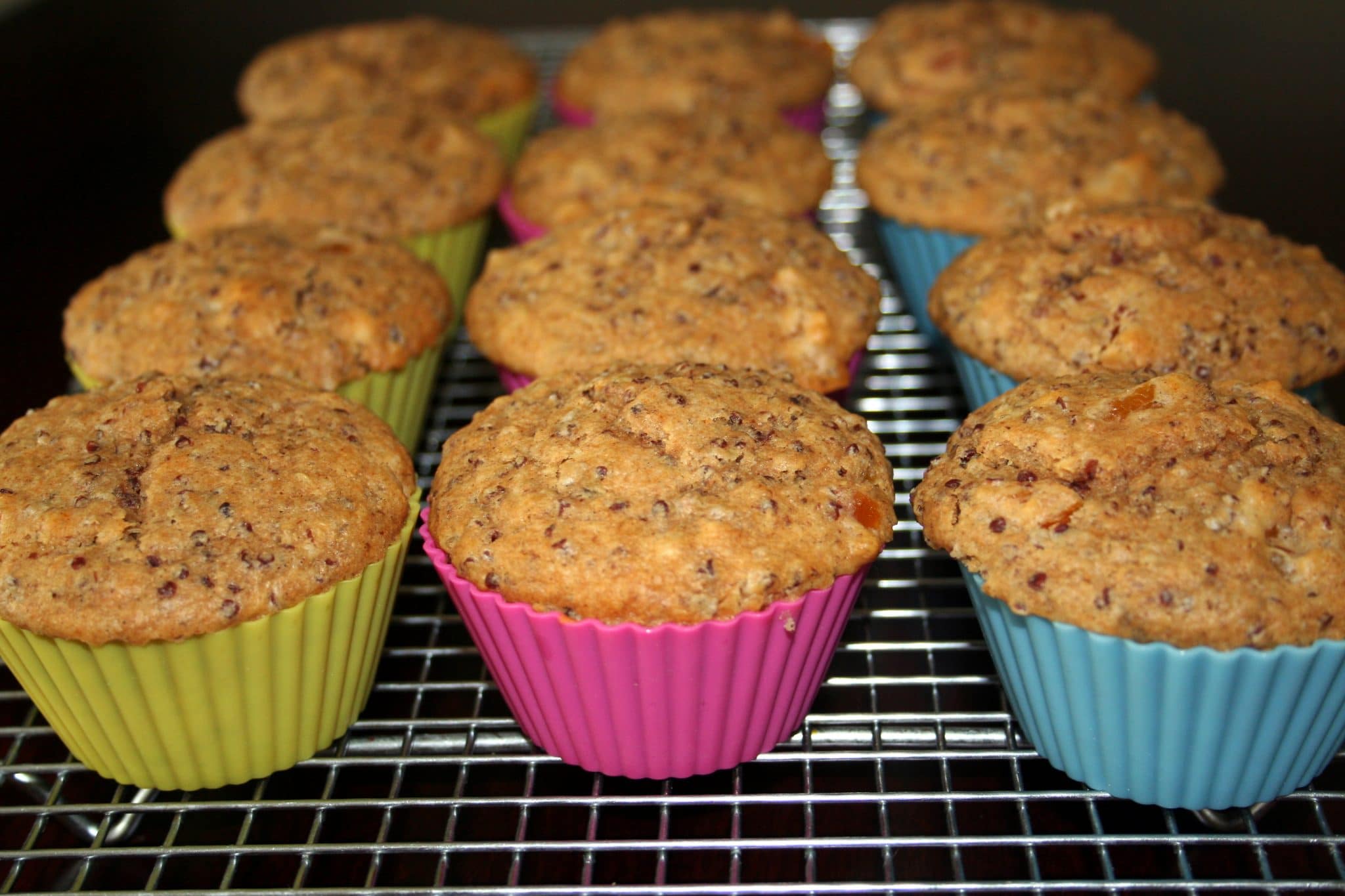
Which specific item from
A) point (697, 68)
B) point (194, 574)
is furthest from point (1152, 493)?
point (697, 68)

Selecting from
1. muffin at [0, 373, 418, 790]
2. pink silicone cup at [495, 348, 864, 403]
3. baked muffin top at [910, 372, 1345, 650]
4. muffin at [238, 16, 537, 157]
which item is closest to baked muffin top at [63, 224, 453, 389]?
pink silicone cup at [495, 348, 864, 403]

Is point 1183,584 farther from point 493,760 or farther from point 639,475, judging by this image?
point 493,760

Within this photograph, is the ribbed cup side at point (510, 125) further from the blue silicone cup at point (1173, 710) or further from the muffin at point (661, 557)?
the blue silicone cup at point (1173, 710)

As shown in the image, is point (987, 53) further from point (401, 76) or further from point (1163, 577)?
point (1163, 577)

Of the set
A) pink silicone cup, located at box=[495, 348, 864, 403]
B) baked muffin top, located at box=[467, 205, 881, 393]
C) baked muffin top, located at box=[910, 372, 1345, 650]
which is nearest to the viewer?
baked muffin top, located at box=[910, 372, 1345, 650]

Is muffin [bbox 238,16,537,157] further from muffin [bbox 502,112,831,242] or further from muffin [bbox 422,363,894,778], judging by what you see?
muffin [bbox 422,363,894,778]

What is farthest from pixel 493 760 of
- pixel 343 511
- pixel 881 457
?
pixel 881 457
